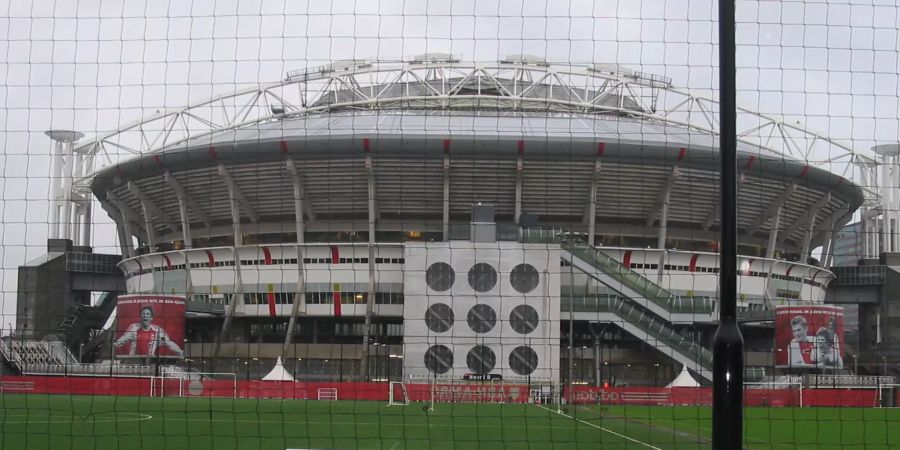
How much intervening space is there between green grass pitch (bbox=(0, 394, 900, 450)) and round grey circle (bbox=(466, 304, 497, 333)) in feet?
47.2

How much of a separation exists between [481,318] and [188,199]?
16.2 metres

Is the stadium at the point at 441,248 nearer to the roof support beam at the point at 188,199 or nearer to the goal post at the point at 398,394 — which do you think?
the roof support beam at the point at 188,199

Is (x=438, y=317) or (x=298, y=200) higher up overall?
(x=298, y=200)

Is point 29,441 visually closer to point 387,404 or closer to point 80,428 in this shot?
point 80,428

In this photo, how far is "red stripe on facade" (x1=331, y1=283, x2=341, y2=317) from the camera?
52469 millimetres

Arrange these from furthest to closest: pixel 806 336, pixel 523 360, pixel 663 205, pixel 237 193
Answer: pixel 237 193, pixel 663 205, pixel 806 336, pixel 523 360

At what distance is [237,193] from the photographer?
4600 cm

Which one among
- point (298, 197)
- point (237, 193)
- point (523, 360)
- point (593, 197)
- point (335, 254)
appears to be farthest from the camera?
point (335, 254)

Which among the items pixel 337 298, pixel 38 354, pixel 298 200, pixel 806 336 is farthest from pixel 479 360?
pixel 38 354

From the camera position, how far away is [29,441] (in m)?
14.3

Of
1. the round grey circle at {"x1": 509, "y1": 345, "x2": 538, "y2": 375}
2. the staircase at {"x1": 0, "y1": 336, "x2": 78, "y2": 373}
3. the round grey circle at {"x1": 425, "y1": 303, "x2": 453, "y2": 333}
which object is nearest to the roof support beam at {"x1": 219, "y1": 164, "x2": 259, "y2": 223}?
the round grey circle at {"x1": 425, "y1": 303, "x2": 453, "y2": 333}

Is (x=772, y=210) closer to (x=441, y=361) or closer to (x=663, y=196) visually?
(x=663, y=196)

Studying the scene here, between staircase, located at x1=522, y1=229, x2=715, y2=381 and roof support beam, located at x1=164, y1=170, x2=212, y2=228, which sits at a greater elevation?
roof support beam, located at x1=164, y1=170, x2=212, y2=228

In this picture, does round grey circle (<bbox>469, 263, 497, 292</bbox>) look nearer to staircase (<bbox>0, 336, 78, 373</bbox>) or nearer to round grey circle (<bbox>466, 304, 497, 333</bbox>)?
round grey circle (<bbox>466, 304, 497, 333</bbox>)
